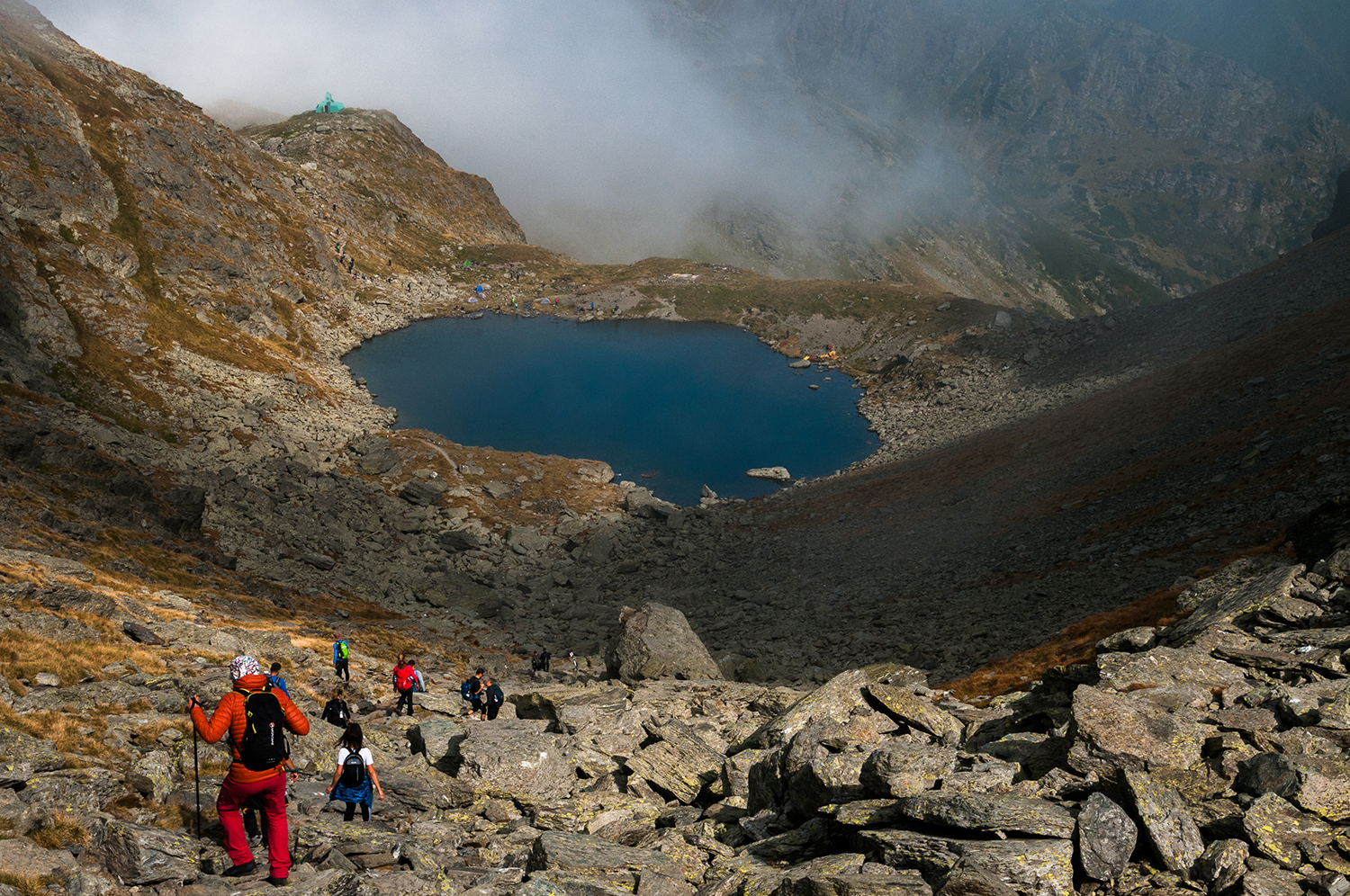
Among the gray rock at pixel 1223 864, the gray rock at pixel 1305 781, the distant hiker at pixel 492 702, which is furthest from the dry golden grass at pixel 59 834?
the gray rock at pixel 1305 781

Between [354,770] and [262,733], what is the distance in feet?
9.01

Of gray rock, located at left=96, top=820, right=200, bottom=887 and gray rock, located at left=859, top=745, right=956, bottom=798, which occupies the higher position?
gray rock, located at left=859, top=745, right=956, bottom=798

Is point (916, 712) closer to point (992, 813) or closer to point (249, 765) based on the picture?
point (992, 813)

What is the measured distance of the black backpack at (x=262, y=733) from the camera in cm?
1031

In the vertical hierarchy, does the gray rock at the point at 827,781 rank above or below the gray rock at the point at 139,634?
below

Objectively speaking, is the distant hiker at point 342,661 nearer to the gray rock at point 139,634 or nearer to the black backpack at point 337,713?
the gray rock at point 139,634

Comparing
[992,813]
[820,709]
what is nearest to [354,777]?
[992,813]

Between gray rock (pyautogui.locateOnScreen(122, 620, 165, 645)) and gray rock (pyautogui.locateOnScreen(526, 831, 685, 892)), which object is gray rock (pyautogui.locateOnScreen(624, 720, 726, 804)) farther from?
gray rock (pyautogui.locateOnScreen(122, 620, 165, 645))

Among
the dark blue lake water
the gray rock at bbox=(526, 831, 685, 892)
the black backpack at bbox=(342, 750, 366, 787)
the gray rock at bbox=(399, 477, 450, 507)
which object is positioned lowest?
the gray rock at bbox=(526, 831, 685, 892)

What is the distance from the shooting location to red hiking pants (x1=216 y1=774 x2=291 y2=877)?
10164 millimetres

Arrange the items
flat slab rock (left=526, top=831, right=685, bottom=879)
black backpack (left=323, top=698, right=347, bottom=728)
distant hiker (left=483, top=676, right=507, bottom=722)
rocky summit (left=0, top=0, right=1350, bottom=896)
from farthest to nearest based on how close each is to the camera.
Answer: distant hiker (left=483, top=676, right=507, bottom=722) → black backpack (left=323, top=698, right=347, bottom=728) → flat slab rock (left=526, top=831, right=685, bottom=879) → rocky summit (left=0, top=0, right=1350, bottom=896)

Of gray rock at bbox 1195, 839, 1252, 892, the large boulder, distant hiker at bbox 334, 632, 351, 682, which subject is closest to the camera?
gray rock at bbox 1195, 839, 1252, 892

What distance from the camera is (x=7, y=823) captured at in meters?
9.51

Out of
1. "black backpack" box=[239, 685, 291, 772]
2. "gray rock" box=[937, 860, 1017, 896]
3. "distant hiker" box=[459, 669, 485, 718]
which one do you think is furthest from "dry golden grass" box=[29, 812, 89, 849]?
"distant hiker" box=[459, 669, 485, 718]
